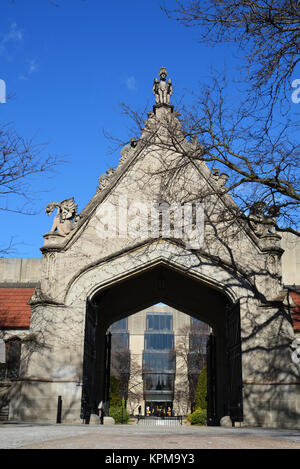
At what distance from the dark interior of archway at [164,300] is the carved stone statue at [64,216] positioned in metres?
4.49

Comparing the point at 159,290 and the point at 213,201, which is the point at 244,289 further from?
the point at 159,290

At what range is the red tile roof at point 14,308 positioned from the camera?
2075cm

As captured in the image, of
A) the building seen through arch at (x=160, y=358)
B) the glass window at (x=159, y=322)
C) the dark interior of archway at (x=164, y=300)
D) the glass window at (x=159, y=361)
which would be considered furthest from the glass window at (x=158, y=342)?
the dark interior of archway at (x=164, y=300)

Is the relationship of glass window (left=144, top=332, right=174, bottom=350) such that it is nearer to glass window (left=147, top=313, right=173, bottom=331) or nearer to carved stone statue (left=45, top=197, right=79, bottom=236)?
glass window (left=147, top=313, right=173, bottom=331)

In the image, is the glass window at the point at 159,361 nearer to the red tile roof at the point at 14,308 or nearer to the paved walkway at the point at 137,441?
the red tile roof at the point at 14,308

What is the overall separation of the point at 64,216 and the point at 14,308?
531 cm

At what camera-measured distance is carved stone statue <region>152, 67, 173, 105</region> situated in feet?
69.7

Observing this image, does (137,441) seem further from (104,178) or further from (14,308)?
(14,308)

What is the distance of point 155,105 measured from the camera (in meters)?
21.1

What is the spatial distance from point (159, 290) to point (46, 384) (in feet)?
25.9

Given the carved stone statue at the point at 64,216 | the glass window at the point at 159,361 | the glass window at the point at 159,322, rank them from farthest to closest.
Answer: the glass window at the point at 159,322 → the glass window at the point at 159,361 → the carved stone statue at the point at 64,216

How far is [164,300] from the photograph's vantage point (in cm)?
2400

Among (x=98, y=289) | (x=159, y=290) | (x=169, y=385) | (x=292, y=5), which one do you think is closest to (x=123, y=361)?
(x=169, y=385)

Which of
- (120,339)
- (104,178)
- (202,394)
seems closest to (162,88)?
(104,178)
